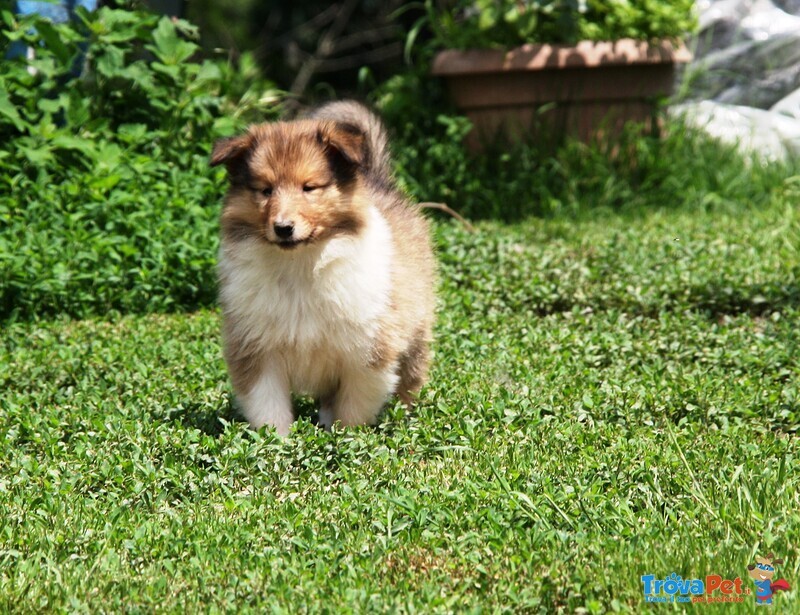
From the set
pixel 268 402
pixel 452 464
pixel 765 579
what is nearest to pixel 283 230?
pixel 268 402

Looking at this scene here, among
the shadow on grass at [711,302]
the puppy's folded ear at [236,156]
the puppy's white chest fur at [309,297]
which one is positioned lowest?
the shadow on grass at [711,302]

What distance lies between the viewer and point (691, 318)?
5.56 meters

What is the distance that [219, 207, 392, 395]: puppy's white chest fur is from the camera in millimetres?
4012

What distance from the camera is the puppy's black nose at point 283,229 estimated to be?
3.76 metres

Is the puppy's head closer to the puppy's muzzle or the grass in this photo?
the puppy's muzzle

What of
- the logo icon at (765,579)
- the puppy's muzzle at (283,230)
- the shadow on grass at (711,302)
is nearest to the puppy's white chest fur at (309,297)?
the puppy's muzzle at (283,230)

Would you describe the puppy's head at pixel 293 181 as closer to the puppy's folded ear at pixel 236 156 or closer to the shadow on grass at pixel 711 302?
the puppy's folded ear at pixel 236 156

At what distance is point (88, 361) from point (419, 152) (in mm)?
3915

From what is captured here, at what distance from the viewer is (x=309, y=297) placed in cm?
402

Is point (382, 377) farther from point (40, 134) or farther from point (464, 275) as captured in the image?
point (40, 134)

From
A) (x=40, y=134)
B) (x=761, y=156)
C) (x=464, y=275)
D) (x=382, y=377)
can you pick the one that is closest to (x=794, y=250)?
(x=464, y=275)

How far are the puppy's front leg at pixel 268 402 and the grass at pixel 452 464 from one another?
10 cm

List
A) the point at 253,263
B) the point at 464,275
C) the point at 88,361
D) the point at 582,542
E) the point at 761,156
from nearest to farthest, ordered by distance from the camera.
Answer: the point at 582,542 < the point at 253,263 < the point at 88,361 < the point at 464,275 < the point at 761,156

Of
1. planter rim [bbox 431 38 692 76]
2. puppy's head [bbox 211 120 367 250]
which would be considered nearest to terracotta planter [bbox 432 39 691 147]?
planter rim [bbox 431 38 692 76]
